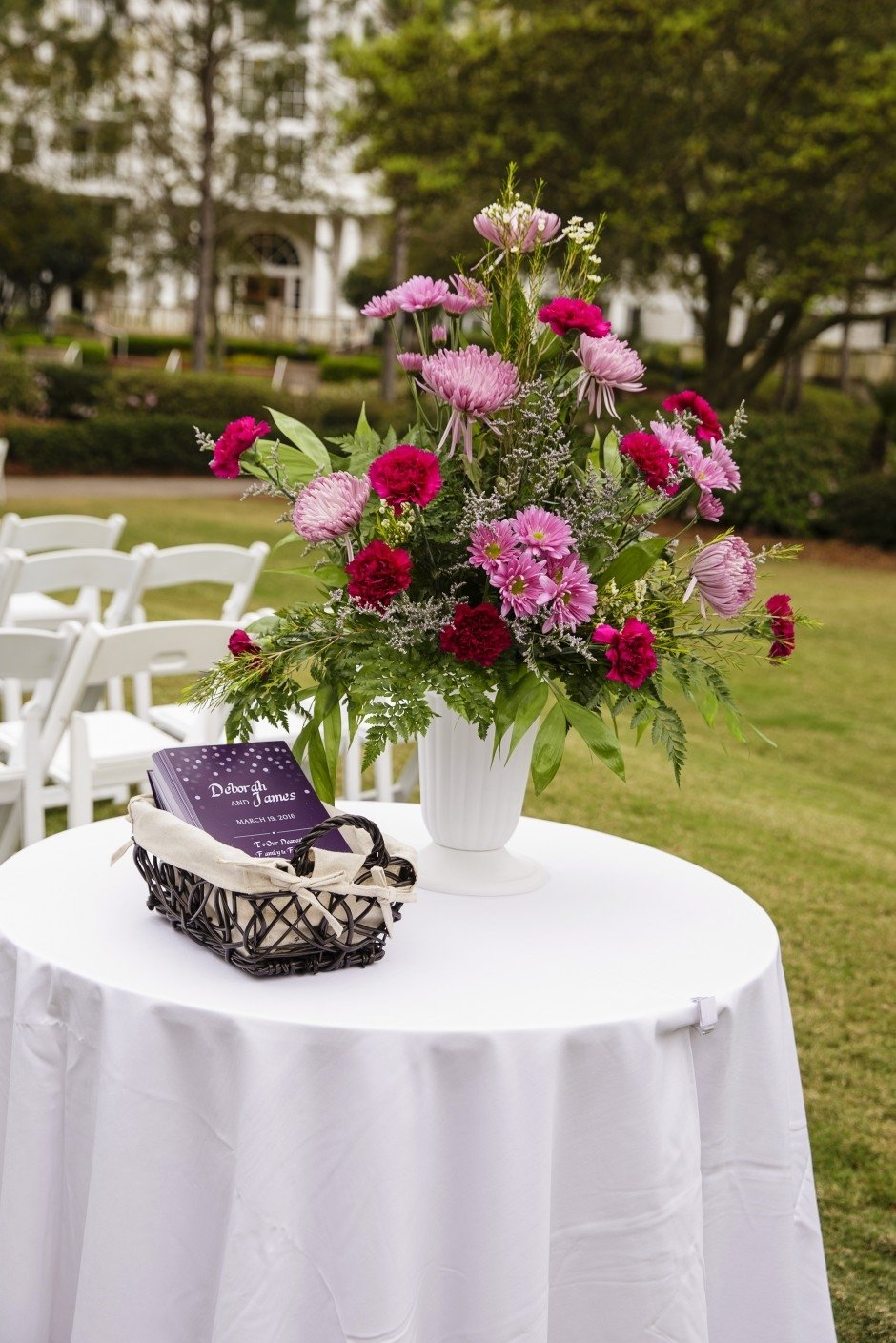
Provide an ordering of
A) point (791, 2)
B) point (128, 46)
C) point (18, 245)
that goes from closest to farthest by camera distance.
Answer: point (791, 2) → point (128, 46) → point (18, 245)

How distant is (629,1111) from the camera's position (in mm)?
1968

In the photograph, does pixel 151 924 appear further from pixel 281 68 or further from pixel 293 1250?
pixel 281 68

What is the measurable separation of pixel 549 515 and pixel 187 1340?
4.25ft

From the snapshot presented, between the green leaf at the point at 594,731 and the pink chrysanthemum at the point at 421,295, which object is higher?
the pink chrysanthemum at the point at 421,295

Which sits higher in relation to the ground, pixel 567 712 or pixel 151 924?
pixel 567 712

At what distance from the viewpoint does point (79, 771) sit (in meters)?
4.16

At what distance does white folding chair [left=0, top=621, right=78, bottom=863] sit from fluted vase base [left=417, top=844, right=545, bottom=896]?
1.91m

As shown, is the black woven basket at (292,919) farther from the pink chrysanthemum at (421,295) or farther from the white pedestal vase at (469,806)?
the pink chrysanthemum at (421,295)

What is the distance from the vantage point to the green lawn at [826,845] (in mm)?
3553

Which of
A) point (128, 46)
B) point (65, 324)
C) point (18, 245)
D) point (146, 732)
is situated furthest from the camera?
point (65, 324)

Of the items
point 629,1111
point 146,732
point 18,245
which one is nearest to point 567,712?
point 629,1111

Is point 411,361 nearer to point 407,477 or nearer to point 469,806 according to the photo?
point 407,477

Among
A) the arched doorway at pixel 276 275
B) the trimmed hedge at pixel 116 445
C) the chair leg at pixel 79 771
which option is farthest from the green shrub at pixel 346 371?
the chair leg at pixel 79 771

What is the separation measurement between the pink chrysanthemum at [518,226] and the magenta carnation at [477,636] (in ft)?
1.95
